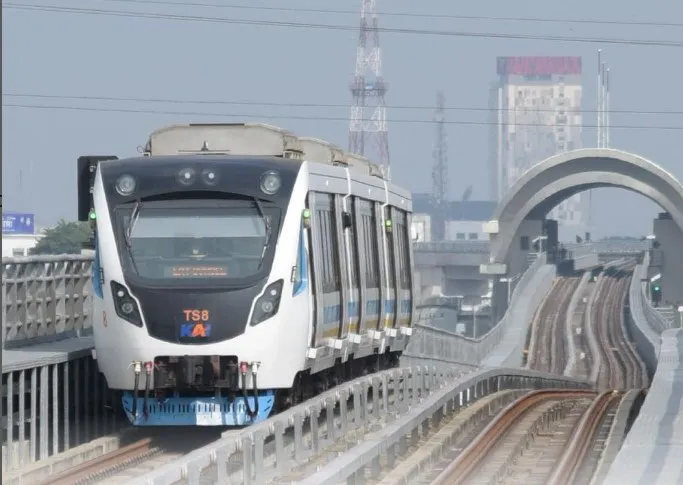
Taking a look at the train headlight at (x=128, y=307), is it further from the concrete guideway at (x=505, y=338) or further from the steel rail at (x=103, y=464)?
the steel rail at (x=103, y=464)

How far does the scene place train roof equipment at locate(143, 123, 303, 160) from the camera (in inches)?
915

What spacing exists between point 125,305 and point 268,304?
1.65m

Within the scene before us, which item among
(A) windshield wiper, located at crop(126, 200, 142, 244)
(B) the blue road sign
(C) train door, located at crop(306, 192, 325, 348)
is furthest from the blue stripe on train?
(B) the blue road sign

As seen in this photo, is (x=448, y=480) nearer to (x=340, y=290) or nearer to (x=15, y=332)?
(x=340, y=290)

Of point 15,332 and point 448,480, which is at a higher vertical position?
point 15,332

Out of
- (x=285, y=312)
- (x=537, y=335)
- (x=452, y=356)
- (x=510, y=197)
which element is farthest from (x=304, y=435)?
(x=510, y=197)

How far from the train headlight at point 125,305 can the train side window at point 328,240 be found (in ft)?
9.84

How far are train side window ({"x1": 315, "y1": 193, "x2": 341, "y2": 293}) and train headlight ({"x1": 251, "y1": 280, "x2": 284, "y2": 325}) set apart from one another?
76.8 inches

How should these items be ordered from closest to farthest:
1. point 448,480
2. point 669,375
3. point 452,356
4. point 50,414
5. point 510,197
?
point 448,480 < point 50,414 < point 669,375 < point 452,356 < point 510,197

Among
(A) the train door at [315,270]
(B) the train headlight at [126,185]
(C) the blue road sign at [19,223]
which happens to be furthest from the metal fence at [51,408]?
(C) the blue road sign at [19,223]

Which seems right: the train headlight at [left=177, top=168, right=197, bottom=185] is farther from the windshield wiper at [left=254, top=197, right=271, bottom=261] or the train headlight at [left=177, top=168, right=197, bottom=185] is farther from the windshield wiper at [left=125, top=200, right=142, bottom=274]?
the windshield wiper at [left=254, top=197, right=271, bottom=261]

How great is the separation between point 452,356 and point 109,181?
42057 mm

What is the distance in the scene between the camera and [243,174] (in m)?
20.8

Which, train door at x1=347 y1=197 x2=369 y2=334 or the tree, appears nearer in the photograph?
train door at x1=347 y1=197 x2=369 y2=334
